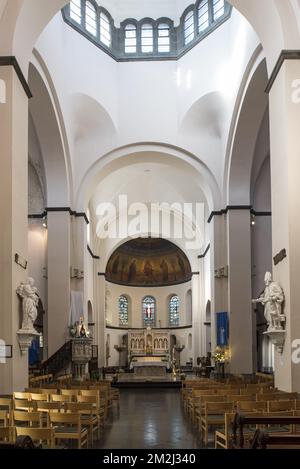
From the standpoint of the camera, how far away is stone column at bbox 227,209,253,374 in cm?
2142

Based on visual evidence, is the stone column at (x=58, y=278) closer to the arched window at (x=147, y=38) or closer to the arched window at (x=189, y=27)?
the arched window at (x=147, y=38)

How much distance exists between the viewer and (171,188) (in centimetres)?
3139

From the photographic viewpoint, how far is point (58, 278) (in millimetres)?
22266

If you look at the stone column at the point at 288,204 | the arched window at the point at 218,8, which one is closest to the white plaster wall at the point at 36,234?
the arched window at the point at 218,8

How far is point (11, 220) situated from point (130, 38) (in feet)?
49.1

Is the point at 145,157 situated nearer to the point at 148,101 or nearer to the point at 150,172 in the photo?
the point at 148,101

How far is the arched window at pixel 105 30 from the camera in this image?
77.7ft

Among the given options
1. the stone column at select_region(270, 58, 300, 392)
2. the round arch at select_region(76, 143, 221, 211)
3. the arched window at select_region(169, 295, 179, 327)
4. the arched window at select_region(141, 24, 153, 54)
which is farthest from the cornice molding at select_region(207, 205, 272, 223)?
the arched window at select_region(169, 295, 179, 327)

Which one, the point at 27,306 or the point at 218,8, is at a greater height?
the point at 218,8

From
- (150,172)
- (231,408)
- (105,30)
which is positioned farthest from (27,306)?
(150,172)

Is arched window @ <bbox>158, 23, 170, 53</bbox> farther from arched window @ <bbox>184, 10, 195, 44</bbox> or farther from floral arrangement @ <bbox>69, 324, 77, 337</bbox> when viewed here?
floral arrangement @ <bbox>69, 324, 77, 337</bbox>

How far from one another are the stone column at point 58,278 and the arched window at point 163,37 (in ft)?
25.0
